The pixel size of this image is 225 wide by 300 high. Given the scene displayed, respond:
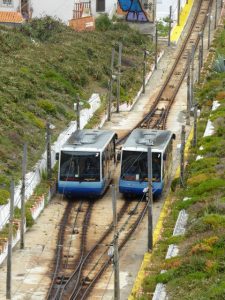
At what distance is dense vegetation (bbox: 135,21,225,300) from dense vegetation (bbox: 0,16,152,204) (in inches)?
293

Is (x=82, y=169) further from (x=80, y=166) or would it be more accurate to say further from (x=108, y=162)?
(x=108, y=162)

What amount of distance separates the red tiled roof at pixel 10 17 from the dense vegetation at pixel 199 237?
34.1 metres

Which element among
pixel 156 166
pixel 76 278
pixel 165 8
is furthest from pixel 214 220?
pixel 165 8

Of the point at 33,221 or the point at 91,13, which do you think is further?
the point at 91,13

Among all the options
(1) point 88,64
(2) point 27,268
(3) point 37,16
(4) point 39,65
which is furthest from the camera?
(3) point 37,16

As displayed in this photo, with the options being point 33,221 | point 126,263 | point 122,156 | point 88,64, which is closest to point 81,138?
point 122,156

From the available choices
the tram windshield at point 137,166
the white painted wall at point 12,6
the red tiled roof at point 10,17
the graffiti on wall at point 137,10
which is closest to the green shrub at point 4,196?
the tram windshield at point 137,166

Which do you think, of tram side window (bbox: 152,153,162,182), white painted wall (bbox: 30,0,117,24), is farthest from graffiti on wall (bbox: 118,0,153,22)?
tram side window (bbox: 152,153,162,182)

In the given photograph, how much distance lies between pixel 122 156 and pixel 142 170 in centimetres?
118

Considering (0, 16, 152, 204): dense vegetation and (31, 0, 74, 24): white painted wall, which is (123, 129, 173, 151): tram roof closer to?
(0, 16, 152, 204): dense vegetation

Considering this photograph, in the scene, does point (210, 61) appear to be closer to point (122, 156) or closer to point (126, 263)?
point (122, 156)

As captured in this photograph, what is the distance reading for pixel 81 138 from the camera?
51062 millimetres

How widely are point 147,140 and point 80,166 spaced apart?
3.46 m

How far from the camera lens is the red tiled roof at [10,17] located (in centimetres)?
9188
